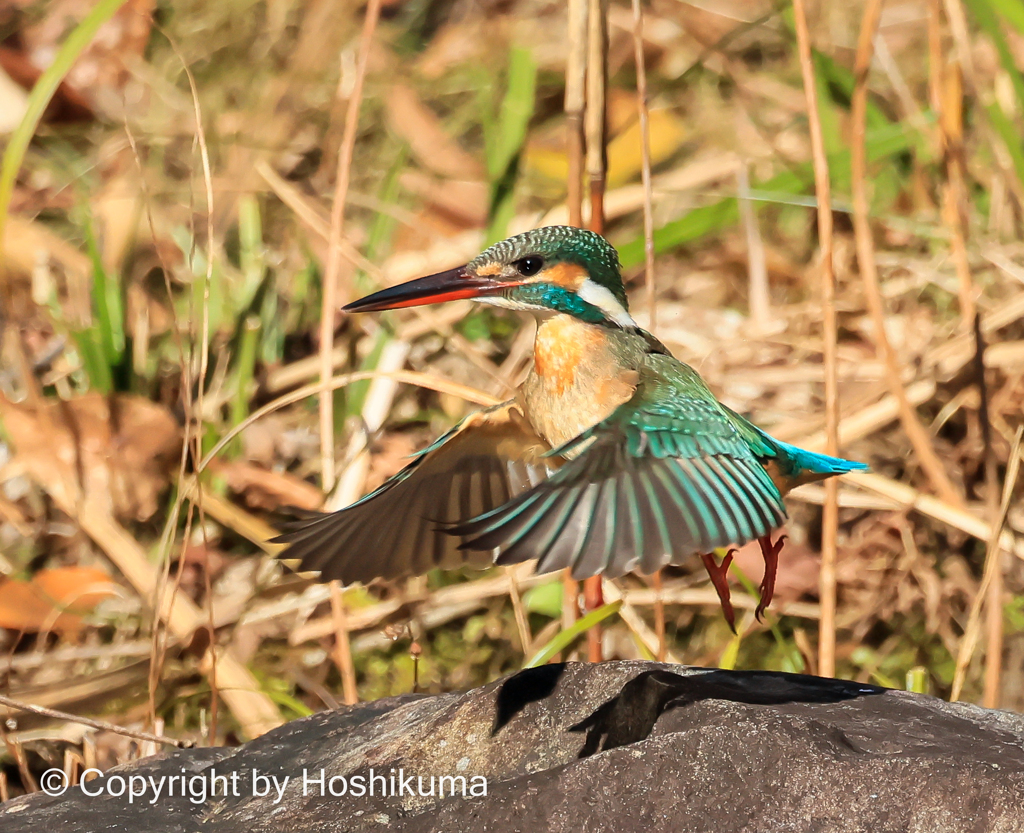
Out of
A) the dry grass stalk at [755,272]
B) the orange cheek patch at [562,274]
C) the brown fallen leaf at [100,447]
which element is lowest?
the brown fallen leaf at [100,447]

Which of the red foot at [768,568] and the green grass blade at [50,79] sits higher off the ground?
the green grass blade at [50,79]

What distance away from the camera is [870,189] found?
189 inches

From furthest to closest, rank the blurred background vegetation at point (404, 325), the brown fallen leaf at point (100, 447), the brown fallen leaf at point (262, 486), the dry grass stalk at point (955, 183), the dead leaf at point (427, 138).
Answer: the dead leaf at point (427, 138), the brown fallen leaf at point (262, 486), the brown fallen leaf at point (100, 447), the blurred background vegetation at point (404, 325), the dry grass stalk at point (955, 183)

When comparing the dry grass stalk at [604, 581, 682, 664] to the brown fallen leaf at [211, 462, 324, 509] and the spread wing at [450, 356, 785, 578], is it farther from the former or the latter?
the brown fallen leaf at [211, 462, 324, 509]

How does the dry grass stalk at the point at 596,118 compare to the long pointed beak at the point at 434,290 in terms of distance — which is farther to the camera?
the dry grass stalk at the point at 596,118

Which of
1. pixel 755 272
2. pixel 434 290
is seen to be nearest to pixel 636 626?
pixel 434 290

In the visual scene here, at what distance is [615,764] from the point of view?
5.85 ft


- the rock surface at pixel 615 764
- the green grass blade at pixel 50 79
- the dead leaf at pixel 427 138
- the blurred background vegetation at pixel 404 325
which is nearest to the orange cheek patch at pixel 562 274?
the blurred background vegetation at pixel 404 325

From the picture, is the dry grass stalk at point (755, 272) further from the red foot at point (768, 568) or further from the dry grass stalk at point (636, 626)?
the red foot at point (768, 568)

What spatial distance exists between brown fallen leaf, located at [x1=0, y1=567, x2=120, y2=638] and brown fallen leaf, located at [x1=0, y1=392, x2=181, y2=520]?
25 cm

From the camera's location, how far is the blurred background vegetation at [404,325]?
330 centimetres

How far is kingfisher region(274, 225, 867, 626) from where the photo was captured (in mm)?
2113

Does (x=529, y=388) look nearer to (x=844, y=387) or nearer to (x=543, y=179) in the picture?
(x=844, y=387)

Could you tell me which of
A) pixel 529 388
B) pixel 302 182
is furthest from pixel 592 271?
pixel 302 182
